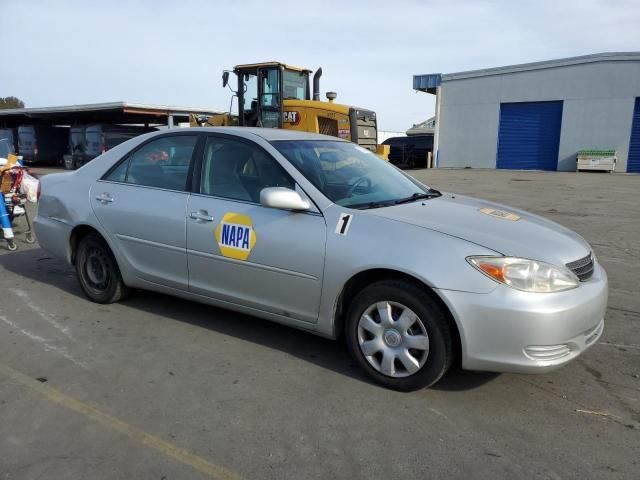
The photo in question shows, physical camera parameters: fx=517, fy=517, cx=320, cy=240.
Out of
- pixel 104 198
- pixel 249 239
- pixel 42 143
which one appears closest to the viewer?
pixel 249 239

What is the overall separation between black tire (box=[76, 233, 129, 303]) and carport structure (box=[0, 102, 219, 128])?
18.1 meters

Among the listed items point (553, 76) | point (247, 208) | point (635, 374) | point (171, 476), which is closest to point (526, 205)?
point (635, 374)

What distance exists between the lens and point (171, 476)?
2.42m

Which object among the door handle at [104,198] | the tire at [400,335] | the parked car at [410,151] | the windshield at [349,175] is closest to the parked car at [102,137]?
the parked car at [410,151]

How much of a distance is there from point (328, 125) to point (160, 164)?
28.3 ft

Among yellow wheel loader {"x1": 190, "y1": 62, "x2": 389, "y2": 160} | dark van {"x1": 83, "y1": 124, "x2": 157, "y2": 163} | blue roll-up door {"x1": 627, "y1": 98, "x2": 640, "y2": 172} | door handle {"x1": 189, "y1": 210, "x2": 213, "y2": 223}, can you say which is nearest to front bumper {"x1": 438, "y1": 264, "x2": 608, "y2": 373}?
door handle {"x1": 189, "y1": 210, "x2": 213, "y2": 223}

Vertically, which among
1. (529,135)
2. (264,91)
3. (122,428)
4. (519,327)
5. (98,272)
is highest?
(264,91)

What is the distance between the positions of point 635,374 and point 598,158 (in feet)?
88.8

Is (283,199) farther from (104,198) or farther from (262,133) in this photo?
(104,198)

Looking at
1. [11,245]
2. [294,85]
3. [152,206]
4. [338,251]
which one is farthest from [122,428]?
[294,85]

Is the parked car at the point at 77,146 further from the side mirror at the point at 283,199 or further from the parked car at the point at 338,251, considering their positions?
the side mirror at the point at 283,199

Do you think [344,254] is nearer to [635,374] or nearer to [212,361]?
[212,361]

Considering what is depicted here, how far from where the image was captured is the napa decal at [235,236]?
3.63 metres

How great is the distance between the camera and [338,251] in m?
3.25
